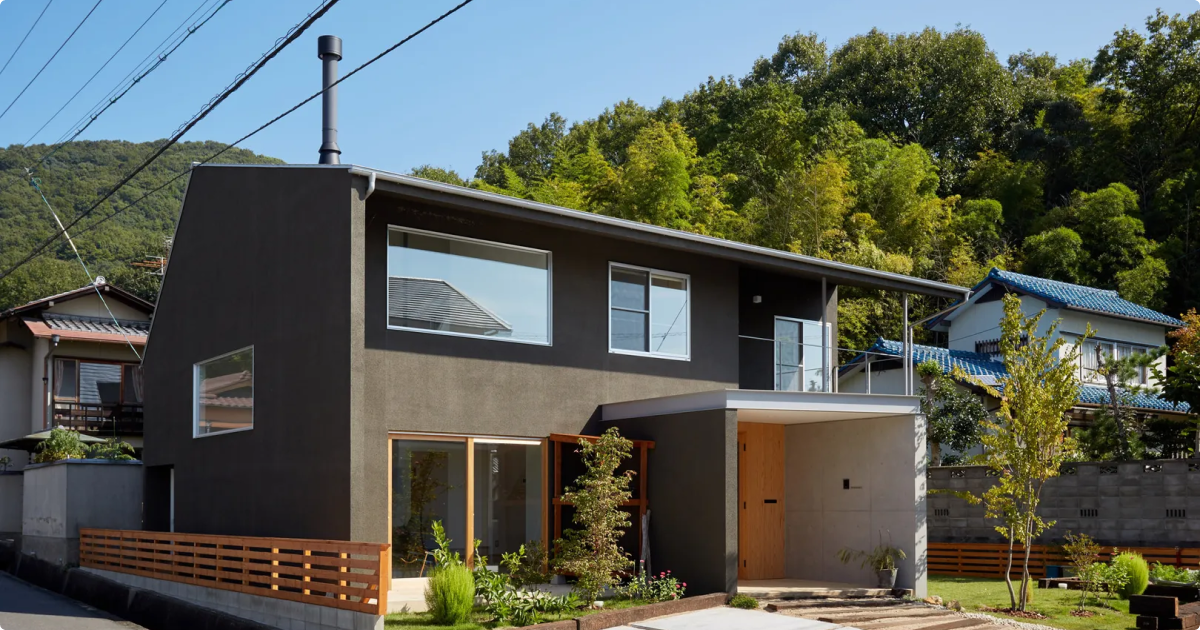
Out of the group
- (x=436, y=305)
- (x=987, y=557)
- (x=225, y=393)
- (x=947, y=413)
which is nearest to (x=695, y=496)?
(x=436, y=305)

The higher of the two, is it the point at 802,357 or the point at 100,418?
the point at 802,357

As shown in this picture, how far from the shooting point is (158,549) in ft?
48.5

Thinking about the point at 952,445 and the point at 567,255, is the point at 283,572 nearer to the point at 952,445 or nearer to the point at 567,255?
the point at 567,255

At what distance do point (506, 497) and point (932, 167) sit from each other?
28.8 m

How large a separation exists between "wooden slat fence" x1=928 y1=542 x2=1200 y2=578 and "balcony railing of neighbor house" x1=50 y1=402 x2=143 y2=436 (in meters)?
Result: 19.4

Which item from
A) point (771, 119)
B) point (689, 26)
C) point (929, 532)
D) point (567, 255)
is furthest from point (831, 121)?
point (689, 26)

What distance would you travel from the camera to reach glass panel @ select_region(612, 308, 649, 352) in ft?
48.8

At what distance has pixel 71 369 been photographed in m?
26.5

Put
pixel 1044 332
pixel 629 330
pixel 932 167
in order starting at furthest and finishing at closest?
1. pixel 932 167
2. pixel 1044 332
3. pixel 629 330

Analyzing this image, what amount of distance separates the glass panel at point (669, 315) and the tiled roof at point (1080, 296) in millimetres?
16486

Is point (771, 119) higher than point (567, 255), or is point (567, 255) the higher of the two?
point (771, 119)

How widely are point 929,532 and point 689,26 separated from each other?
12.6 metres

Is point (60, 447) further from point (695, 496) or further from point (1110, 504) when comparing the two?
point (1110, 504)

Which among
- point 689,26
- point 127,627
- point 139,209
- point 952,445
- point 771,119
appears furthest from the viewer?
point 139,209
